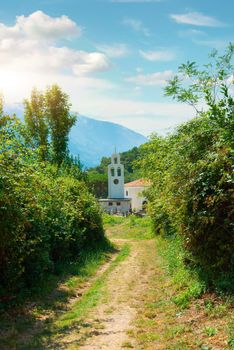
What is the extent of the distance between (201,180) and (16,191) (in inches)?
175

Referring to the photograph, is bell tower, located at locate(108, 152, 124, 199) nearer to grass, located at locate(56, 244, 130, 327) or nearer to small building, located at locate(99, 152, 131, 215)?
small building, located at locate(99, 152, 131, 215)

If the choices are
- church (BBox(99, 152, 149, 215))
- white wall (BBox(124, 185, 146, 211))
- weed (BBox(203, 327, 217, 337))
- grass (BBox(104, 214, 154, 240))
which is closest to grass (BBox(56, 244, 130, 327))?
weed (BBox(203, 327, 217, 337))

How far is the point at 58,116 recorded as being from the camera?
122ft

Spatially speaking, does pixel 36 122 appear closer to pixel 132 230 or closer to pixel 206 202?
pixel 132 230

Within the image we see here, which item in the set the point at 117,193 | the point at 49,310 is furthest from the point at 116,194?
the point at 49,310

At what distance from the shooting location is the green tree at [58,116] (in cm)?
3666

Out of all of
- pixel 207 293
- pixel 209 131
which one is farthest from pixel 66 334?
pixel 209 131

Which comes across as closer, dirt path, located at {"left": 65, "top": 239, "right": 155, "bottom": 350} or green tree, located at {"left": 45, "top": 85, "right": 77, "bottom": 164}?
dirt path, located at {"left": 65, "top": 239, "right": 155, "bottom": 350}

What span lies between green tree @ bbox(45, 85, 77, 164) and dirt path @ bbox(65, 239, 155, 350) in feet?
64.6

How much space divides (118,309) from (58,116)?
28.3m

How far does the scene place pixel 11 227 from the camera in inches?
392

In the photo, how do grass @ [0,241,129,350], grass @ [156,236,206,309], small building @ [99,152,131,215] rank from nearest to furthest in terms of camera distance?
grass @ [0,241,129,350] → grass @ [156,236,206,309] → small building @ [99,152,131,215]

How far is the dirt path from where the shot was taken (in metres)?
8.22

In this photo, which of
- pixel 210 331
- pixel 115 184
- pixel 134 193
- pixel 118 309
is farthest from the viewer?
pixel 115 184
